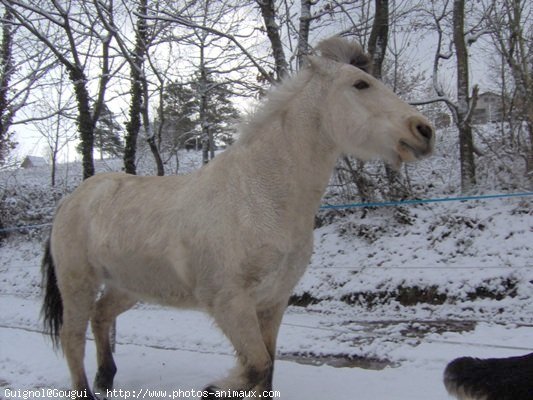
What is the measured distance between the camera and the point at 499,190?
10.1 metres

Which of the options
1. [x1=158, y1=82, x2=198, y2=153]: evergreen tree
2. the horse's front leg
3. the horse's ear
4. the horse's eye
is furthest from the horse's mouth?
[x1=158, y1=82, x2=198, y2=153]: evergreen tree

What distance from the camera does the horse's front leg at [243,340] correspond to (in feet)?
8.85

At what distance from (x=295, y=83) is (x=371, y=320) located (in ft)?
15.6

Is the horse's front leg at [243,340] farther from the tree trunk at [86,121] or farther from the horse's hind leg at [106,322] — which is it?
the tree trunk at [86,121]

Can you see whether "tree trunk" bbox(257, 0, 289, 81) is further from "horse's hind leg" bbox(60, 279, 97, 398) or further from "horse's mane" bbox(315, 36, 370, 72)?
"horse's hind leg" bbox(60, 279, 97, 398)

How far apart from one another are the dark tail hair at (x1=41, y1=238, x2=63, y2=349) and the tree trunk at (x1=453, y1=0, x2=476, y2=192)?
849 cm

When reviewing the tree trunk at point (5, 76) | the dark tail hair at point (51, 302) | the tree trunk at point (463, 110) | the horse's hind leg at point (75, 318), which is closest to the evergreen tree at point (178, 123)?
the tree trunk at point (5, 76)

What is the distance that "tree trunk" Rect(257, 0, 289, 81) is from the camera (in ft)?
29.2

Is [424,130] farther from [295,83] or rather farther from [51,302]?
[51,302]

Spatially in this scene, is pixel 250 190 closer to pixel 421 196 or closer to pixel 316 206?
pixel 316 206

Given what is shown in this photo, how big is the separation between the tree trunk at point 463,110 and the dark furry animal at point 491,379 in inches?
364

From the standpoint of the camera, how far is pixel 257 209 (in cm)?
297

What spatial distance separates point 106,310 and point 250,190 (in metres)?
2.20

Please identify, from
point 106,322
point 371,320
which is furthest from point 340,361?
point 106,322
